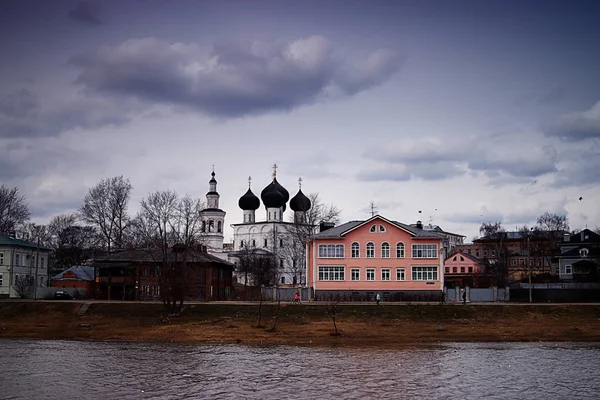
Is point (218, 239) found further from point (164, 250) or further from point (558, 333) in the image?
point (558, 333)

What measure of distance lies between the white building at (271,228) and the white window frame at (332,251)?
41.5 metres

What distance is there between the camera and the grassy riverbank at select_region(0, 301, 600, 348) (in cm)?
4831

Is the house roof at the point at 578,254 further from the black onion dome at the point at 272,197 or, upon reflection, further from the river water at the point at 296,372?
the river water at the point at 296,372

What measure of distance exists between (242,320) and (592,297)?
36297 mm

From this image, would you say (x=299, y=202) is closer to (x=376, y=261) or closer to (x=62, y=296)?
(x=376, y=261)

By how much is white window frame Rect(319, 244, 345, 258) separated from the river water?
26977 millimetres

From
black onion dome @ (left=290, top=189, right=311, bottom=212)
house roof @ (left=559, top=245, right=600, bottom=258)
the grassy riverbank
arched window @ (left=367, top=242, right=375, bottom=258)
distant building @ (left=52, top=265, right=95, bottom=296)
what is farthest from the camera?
black onion dome @ (left=290, top=189, right=311, bottom=212)

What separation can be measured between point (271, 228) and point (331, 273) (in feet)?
179

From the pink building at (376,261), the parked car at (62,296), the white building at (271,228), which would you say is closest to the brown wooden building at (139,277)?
the parked car at (62,296)

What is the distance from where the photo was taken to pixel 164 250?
201 ft

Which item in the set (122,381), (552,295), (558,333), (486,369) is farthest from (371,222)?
(122,381)

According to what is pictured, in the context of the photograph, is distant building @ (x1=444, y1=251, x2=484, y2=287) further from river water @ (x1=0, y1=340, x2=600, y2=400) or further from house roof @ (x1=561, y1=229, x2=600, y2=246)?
river water @ (x1=0, y1=340, x2=600, y2=400)

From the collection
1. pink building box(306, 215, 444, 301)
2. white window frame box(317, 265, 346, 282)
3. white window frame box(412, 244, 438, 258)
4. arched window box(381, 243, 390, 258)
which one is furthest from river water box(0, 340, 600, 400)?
white window frame box(317, 265, 346, 282)

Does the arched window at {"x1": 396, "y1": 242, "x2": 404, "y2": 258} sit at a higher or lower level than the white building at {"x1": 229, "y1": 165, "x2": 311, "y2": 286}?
lower
